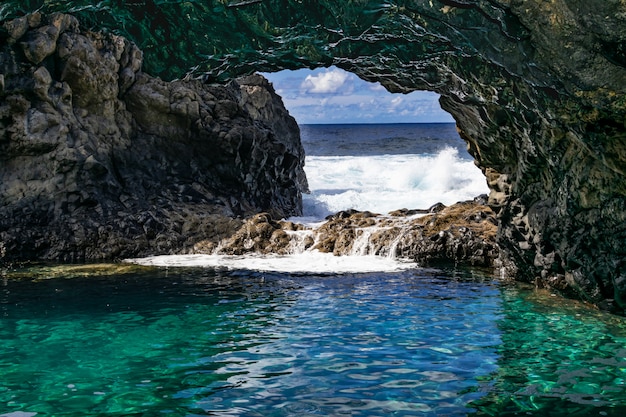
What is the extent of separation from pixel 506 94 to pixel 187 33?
5594 mm

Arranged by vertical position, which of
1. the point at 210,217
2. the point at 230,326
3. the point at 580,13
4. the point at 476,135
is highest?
the point at 580,13

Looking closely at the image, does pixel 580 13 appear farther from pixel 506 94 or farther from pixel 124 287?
pixel 124 287

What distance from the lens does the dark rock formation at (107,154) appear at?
1909 centimetres

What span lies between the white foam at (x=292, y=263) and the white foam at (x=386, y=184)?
12.4 meters

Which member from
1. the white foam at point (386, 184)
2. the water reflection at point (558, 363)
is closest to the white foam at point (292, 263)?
the water reflection at point (558, 363)

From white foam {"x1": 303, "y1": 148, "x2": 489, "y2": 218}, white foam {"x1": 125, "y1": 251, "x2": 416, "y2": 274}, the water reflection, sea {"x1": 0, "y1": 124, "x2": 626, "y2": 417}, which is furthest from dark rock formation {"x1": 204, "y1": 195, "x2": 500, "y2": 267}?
white foam {"x1": 303, "y1": 148, "x2": 489, "y2": 218}

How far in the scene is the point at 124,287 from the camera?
14703 millimetres

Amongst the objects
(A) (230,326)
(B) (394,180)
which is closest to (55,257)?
(A) (230,326)

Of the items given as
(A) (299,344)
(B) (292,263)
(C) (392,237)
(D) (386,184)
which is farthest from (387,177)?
(A) (299,344)

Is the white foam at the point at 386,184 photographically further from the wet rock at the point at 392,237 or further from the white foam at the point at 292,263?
the white foam at the point at 292,263

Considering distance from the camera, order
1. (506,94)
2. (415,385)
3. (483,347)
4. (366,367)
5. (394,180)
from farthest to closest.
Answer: (394,180) → (506,94) → (483,347) → (366,367) → (415,385)

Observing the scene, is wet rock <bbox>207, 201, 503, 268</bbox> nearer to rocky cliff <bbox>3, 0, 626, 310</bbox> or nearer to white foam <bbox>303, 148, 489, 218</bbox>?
rocky cliff <bbox>3, 0, 626, 310</bbox>

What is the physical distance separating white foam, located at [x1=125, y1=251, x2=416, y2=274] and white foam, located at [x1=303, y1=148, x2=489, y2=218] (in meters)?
12.4

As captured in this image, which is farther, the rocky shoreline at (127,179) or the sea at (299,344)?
the rocky shoreline at (127,179)
